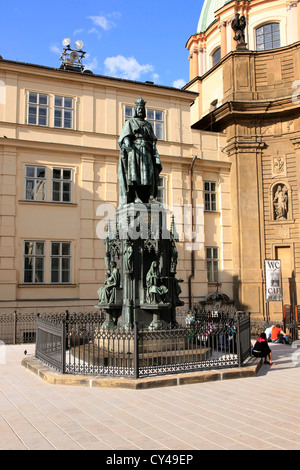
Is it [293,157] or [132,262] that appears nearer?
[132,262]

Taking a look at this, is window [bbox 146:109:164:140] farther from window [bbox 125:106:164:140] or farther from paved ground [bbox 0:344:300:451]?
paved ground [bbox 0:344:300:451]

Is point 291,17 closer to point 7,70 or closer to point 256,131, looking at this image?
point 256,131

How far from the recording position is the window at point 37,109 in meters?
21.2

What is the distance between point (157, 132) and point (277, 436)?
19.8 m

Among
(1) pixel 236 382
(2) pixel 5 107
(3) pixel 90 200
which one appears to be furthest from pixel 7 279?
(1) pixel 236 382

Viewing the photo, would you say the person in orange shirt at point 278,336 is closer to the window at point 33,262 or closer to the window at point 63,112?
the window at point 33,262

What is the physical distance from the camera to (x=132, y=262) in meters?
10.5

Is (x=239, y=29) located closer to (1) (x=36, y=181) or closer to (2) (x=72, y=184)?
(2) (x=72, y=184)

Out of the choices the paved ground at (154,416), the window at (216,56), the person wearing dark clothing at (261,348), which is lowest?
the paved ground at (154,416)

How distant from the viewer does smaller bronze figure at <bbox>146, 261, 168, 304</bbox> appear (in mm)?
10172

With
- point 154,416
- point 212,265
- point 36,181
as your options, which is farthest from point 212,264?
point 154,416

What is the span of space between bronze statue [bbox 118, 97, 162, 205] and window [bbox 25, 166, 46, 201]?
10417 mm

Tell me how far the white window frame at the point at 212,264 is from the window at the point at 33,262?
8783 millimetres

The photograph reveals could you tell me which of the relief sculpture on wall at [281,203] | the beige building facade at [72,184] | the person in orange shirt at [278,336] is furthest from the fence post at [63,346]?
the relief sculpture on wall at [281,203]
